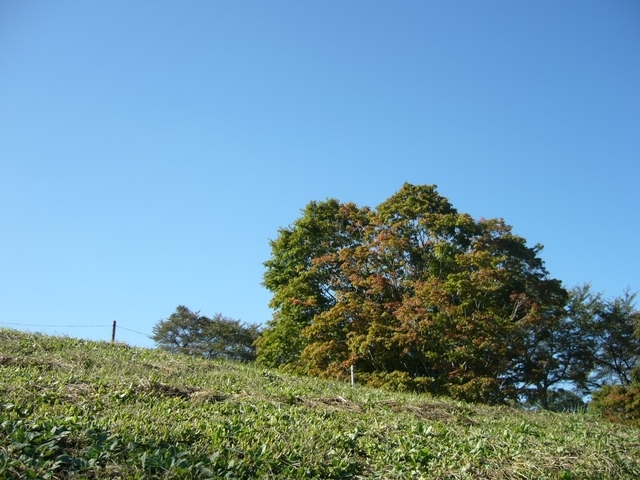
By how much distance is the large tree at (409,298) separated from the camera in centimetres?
2089

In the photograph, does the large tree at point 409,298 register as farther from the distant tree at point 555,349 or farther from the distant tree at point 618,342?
the distant tree at point 618,342

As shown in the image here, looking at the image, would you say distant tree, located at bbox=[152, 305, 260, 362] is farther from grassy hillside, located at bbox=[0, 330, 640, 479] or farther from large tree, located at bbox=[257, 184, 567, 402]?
grassy hillside, located at bbox=[0, 330, 640, 479]

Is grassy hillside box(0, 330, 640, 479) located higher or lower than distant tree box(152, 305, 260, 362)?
lower

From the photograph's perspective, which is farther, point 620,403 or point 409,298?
point 409,298

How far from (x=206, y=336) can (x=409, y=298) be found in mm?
23836

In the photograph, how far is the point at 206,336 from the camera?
42.2m

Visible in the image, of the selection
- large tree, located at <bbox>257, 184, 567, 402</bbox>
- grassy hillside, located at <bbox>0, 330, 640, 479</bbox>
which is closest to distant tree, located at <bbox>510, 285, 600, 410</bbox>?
large tree, located at <bbox>257, 184, 567, 402</bbox>

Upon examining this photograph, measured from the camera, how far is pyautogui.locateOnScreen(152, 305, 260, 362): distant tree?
4044 centimetres

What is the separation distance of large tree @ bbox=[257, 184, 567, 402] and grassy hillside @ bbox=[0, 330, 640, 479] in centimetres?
1030

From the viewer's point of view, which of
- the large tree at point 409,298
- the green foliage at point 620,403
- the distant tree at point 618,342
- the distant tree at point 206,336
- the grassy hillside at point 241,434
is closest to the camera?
the grassy hillside at point 241,434

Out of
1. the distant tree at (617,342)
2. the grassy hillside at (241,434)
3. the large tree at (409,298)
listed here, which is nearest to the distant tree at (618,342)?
the distant tree at (617,342)

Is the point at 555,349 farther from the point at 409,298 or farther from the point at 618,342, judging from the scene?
the point at 409,298

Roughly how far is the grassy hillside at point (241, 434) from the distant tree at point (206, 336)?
30.4 metres

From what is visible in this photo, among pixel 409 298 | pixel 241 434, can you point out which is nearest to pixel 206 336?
pixel 409 298
